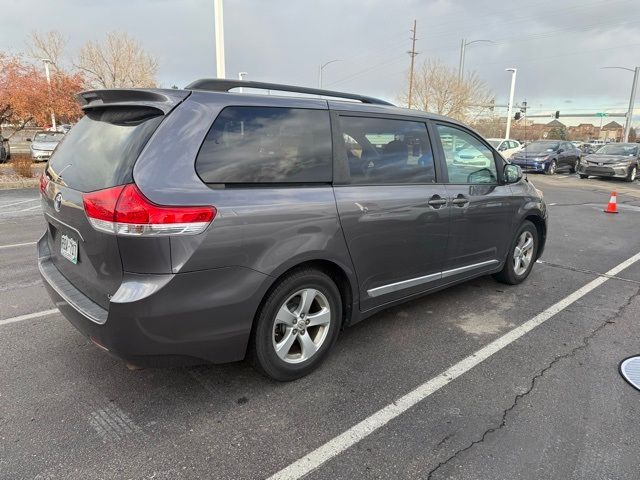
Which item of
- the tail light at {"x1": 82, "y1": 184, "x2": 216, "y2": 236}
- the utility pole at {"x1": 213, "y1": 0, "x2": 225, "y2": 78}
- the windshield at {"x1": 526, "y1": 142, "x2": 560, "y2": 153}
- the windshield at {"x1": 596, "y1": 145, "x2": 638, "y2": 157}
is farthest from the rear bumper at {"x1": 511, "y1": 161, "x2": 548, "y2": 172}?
the tail light at {"x1": 82, "y1": 184, "x2": 216, "y2": 236}

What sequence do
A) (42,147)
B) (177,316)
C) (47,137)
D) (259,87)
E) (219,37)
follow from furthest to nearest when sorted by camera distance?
(47,137)
(42,147)
(219,37)
(259,87)
(177,316)

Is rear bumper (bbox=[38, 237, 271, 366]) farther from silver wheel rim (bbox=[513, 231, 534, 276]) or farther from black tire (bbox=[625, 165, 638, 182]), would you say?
black tire (bbox=[625, 165, 638, 182])

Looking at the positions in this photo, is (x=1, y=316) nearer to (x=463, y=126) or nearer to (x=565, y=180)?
(x=463, y=126)

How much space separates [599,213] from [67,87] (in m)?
19.0

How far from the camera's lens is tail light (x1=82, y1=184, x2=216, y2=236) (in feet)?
7.66

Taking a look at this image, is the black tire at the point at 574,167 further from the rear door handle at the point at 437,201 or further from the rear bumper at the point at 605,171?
the rear door handle at the point at 437,201

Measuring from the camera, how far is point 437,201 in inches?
147

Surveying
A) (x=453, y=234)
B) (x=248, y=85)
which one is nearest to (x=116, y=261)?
(x=248, y=85)

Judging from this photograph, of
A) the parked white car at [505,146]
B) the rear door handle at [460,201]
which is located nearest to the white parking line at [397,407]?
the rear door handle at [460,201]

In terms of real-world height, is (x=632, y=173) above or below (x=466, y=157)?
below

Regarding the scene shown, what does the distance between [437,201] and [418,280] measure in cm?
65

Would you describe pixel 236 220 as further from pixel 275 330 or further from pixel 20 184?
pixel 20 184

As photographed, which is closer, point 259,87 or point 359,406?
point 359,406

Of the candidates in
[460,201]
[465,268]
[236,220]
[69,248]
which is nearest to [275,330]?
[236,220]
